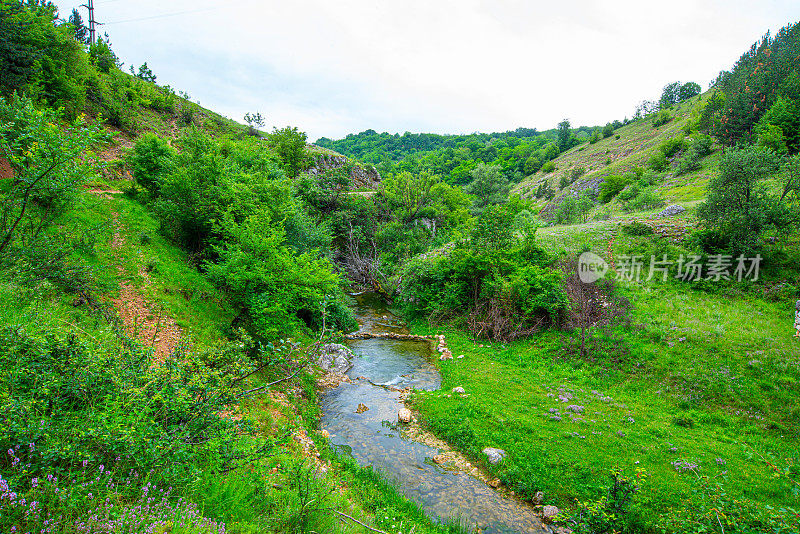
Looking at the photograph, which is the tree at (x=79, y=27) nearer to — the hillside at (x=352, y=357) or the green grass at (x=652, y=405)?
the hillside at (x=352, y=357)

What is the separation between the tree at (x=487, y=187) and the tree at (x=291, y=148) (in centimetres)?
2511

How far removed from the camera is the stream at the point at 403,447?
7777 mm

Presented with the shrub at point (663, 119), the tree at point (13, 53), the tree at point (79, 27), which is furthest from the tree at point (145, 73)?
the shrub at point (663, 119)

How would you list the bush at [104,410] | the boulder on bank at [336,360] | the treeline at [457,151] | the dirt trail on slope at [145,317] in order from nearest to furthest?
the bush at [104,410], the dirt trail on slope at [145,317], the boulder on bank at [336,360], the treeline at [457,151]

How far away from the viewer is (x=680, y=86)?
Answer: 374 feet

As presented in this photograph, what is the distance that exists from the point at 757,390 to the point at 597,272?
957cm

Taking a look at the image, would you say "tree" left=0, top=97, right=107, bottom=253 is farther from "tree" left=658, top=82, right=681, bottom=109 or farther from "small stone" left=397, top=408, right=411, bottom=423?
"tree" left=658, top=82, right=681, bottom=109

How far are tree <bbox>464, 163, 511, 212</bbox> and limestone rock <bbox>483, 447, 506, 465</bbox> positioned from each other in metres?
43.6

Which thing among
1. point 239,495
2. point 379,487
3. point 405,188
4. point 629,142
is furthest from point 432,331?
point 629,142

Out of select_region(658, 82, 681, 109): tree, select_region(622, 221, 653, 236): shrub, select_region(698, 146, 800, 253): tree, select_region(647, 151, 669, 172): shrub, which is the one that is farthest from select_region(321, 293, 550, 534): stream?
select_region(658, 82, 681, 109): tree

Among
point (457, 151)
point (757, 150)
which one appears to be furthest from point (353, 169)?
point (457, 151)

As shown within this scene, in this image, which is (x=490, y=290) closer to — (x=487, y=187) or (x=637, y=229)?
(x=637, y=229)

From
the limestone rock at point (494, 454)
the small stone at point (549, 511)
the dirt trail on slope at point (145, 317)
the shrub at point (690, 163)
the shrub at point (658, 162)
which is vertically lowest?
the small stone at point (549, 511)

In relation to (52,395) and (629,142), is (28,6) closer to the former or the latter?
(52,395)
